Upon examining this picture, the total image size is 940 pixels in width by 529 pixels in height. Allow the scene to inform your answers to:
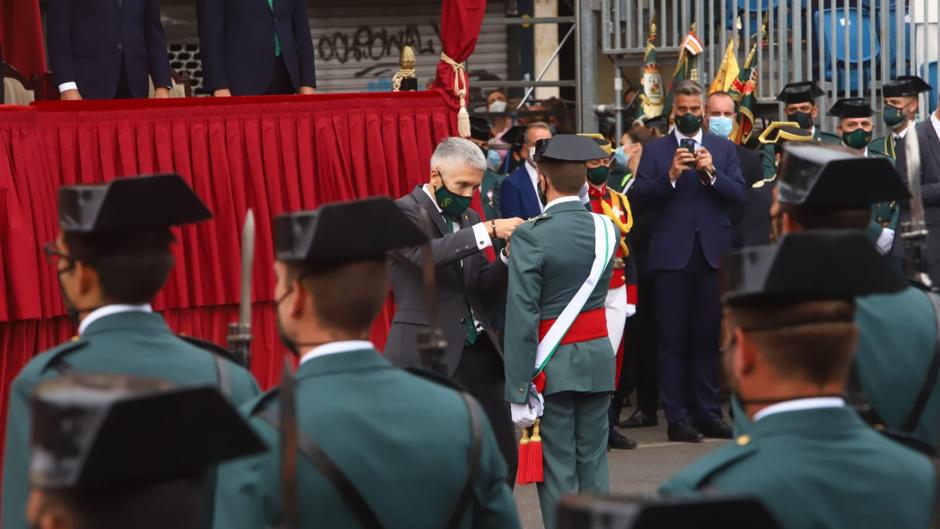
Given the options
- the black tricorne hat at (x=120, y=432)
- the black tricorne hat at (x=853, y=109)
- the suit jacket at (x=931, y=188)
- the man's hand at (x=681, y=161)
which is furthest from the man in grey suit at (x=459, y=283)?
the black tricorne hat at (x=120, y=432)

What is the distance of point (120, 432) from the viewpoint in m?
2.56

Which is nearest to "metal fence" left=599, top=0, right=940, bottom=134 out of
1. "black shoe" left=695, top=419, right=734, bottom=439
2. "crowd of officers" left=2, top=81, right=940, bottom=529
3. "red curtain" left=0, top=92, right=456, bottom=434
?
"black shoe" left=695, top=419, right=734, bottom=439

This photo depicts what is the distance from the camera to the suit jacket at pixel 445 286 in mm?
7480

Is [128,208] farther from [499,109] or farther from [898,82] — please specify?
[499,109]

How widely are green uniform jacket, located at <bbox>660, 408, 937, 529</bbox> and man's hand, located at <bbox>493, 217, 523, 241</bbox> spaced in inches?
170

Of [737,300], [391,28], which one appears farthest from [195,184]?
[391,28]

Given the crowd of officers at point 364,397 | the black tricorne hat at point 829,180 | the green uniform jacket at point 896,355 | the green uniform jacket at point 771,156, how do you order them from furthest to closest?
the green uniform jacket at point 771,156, the green uniform jacket at point 896,355, the black tricorne hat at point 829,180, the crowd of officers at point 364,397

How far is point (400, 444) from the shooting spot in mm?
3844

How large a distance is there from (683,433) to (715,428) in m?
0.26

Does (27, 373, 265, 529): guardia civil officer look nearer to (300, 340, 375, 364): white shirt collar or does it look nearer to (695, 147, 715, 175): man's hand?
(300, 340, 375, 364): white shirt collar

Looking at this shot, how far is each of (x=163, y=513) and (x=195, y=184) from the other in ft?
20.5

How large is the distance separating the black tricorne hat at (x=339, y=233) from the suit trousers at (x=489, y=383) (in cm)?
367

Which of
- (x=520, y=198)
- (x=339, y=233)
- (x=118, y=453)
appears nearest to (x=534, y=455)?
(x=520, y=198)

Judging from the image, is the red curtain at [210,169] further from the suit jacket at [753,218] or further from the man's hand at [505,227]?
the suit jacket at [753,218]
